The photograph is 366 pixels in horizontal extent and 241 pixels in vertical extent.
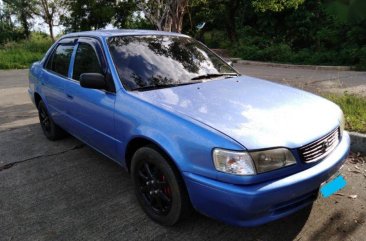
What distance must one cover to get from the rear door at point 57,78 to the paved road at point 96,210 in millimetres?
592

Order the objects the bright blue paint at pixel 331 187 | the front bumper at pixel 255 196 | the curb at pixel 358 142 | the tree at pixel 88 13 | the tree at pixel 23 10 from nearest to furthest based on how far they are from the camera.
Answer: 1. the front bumper at pixel 255 196
2. the bright blue paint at pixel 331 187
3. the curb at pixel 358 142
4. the tree at pixel 88 13
5. the tree at pixel 23 10

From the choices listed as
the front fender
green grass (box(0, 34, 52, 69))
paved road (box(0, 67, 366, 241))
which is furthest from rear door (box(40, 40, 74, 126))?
green grass (box(0, 34, 52, 69))

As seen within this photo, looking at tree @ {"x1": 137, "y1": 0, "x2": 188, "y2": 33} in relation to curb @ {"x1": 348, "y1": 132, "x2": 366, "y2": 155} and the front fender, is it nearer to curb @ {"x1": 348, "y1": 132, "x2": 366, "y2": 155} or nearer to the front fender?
curb @ {"x1": 348, "y1": 132, "x2": 366, "y2": 155}

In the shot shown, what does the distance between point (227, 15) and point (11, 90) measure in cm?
1266

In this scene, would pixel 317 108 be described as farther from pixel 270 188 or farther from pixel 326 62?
pixel 326 62

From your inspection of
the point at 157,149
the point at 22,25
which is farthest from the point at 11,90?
the point at 22,25

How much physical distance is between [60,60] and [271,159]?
3.30 m

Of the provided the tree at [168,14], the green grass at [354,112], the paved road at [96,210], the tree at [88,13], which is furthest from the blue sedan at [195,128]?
the tree at [88,13]

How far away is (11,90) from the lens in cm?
977

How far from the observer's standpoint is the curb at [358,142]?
4.29 metres

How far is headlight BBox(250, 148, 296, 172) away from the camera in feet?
7.74

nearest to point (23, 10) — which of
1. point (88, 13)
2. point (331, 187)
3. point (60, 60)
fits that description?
point (88, 13)

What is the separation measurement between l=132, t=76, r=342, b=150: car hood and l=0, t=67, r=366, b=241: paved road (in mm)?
805

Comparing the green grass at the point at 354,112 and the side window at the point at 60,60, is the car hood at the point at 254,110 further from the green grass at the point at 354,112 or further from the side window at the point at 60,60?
the side window at the point at 60,60
